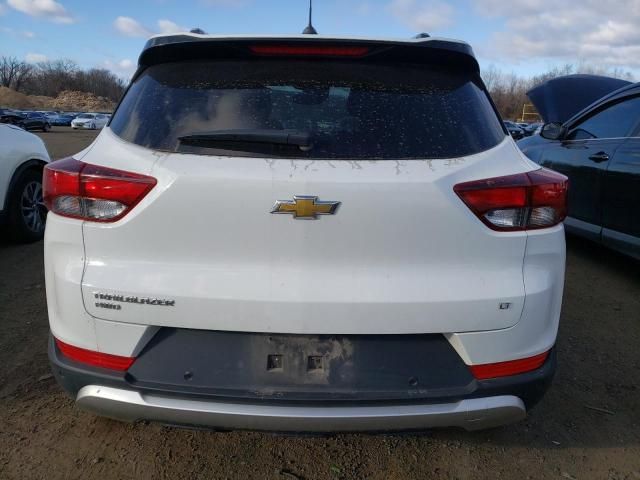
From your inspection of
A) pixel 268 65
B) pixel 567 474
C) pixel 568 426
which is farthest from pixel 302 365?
pixel 568 426

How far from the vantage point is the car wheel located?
5.48 meters

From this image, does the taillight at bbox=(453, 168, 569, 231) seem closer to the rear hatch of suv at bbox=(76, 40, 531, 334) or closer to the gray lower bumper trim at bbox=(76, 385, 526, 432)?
the rear hatch of suv at bbox=(76, 40, 531, 334)

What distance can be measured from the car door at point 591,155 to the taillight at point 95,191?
443 cm

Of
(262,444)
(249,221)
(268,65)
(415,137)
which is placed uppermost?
(268,65)

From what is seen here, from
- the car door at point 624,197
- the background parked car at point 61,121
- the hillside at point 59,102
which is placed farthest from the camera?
the hillside at point 59,102

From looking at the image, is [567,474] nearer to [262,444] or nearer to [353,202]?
[262,444]

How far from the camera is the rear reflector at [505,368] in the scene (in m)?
1.89

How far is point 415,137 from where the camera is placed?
193 centimetres

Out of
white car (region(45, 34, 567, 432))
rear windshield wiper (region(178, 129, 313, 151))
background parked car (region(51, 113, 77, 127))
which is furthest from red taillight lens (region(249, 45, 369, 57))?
background parked car (region(51, 113, 77, 127))

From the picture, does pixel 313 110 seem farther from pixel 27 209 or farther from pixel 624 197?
pixel 27 209

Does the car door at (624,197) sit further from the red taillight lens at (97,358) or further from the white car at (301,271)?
the red taillight lens at (97,358)

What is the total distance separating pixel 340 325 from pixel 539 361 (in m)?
0.81

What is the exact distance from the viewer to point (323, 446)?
2.47 meters

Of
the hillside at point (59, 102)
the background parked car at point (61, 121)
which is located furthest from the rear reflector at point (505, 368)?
the hillside at point (59, 102)
